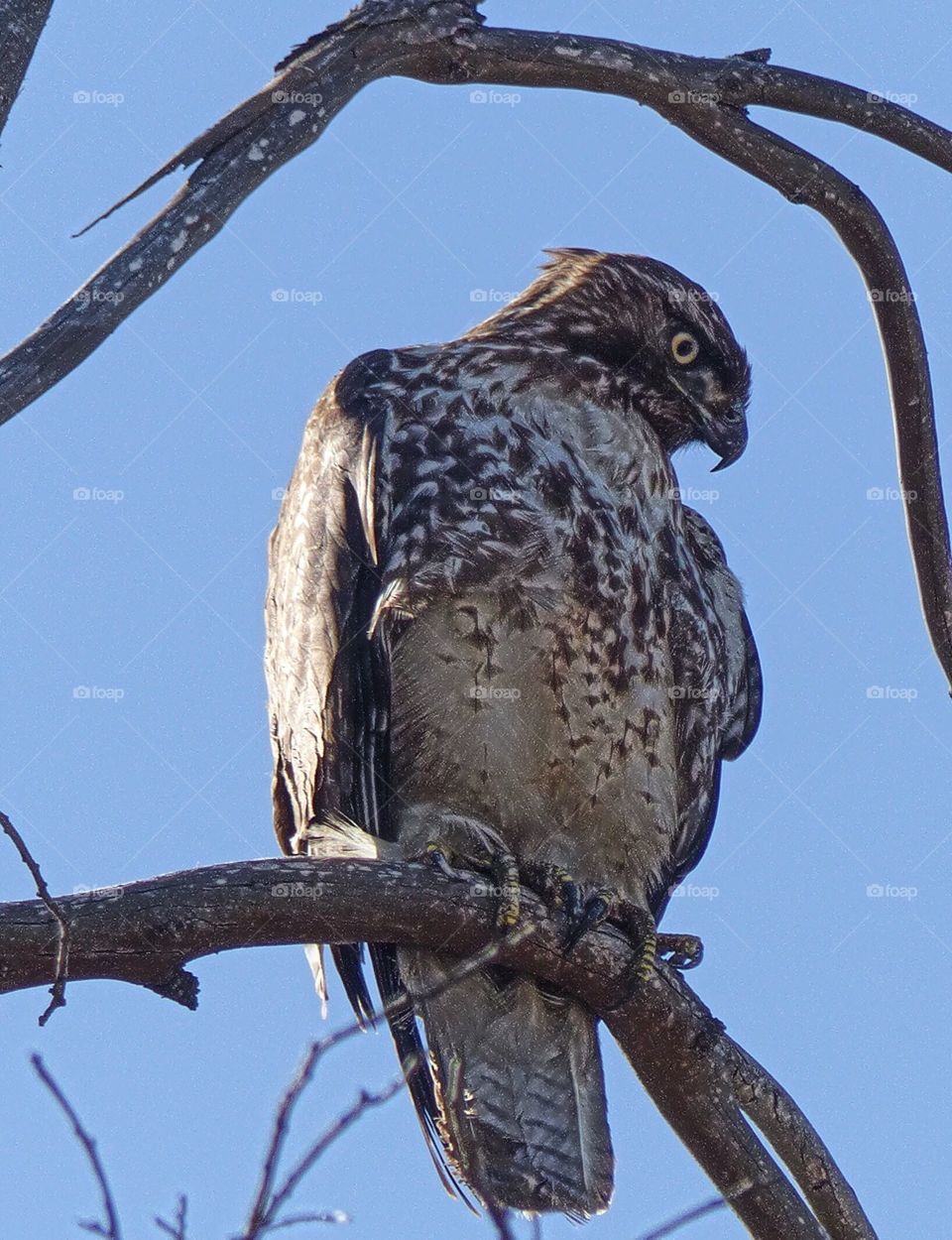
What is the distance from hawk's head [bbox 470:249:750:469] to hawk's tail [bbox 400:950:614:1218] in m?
2.10

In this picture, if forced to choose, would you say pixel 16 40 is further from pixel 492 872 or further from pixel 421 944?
pixel 492 872

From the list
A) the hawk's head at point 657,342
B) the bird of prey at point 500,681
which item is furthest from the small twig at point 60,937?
the hawk's head at point 657,342

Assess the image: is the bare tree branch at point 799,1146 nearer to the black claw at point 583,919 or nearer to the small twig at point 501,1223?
the black claw at point 583,919

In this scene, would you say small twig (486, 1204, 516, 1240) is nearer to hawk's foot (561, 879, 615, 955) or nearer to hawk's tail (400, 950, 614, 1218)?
hawk's foot (561, 879, 615, 955)

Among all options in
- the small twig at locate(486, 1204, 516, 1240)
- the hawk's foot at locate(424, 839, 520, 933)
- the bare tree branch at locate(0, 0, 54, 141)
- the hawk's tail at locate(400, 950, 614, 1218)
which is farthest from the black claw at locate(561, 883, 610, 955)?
the bare tree branch at locate(0, 0, 54, 141)

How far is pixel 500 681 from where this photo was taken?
16.6 feet

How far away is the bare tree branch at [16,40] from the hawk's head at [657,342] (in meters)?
2.44

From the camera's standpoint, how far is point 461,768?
513 cm

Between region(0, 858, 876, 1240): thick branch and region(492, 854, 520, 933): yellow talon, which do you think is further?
region(492, 854, 520, 933): yellow talon

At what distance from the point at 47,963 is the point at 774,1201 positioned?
186cm

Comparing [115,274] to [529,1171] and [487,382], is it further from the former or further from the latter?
[529,1171]

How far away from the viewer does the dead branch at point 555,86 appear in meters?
3.64

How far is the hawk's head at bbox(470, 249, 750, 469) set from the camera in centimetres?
599

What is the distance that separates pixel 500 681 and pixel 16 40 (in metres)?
2.25
